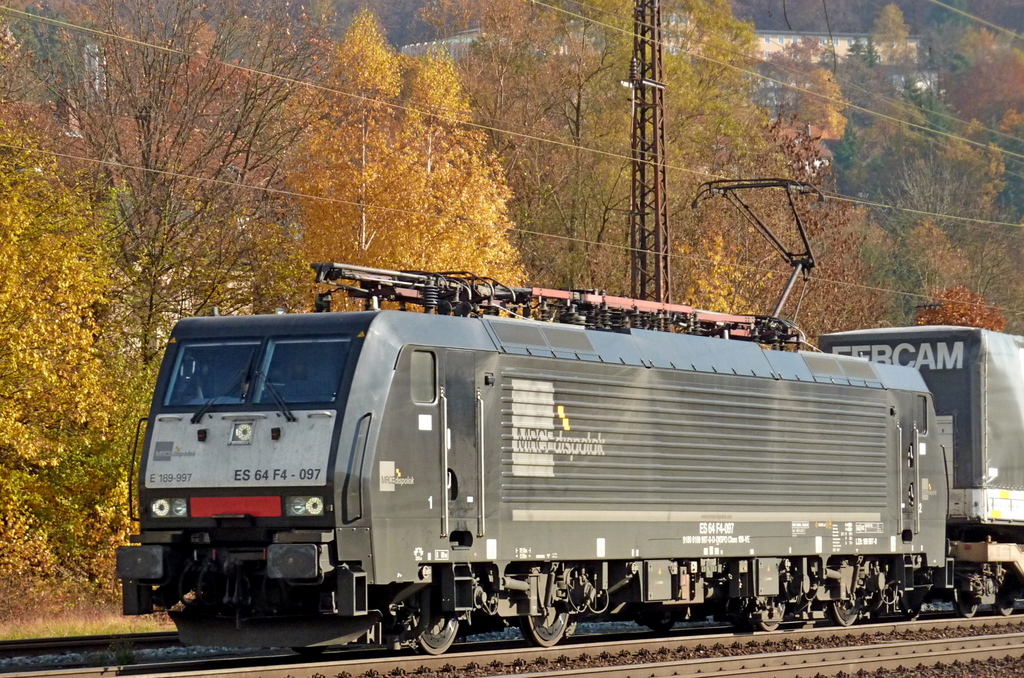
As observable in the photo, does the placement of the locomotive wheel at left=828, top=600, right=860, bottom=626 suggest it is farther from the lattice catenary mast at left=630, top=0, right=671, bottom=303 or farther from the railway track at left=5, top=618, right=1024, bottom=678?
the lattice catenary mast at left=630, top=0, right=671, bottom=303

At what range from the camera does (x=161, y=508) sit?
12750 millimetres

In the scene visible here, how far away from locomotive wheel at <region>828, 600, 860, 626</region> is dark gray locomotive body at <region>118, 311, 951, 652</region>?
4.15ft

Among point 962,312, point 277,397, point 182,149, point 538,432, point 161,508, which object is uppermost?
point 182,149

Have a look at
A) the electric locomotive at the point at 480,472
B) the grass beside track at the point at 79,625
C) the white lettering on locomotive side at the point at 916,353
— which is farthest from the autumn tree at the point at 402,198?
the electric locomotive at the point at 480,472

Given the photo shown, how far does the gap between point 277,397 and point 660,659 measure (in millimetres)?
4837

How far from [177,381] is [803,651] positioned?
23.8ft

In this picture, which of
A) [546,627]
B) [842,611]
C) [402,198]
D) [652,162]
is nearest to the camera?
[546,627]

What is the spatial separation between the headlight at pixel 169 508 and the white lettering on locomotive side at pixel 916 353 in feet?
36.0

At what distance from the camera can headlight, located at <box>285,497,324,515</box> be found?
12031mm

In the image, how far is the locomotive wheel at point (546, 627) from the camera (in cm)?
1456

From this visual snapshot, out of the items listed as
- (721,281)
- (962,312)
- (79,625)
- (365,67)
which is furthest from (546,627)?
(962,312)

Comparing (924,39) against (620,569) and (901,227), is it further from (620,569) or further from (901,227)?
(620,569)

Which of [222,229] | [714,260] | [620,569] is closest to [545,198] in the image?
[714,260]

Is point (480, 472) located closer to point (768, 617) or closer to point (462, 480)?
point (462, 480)
